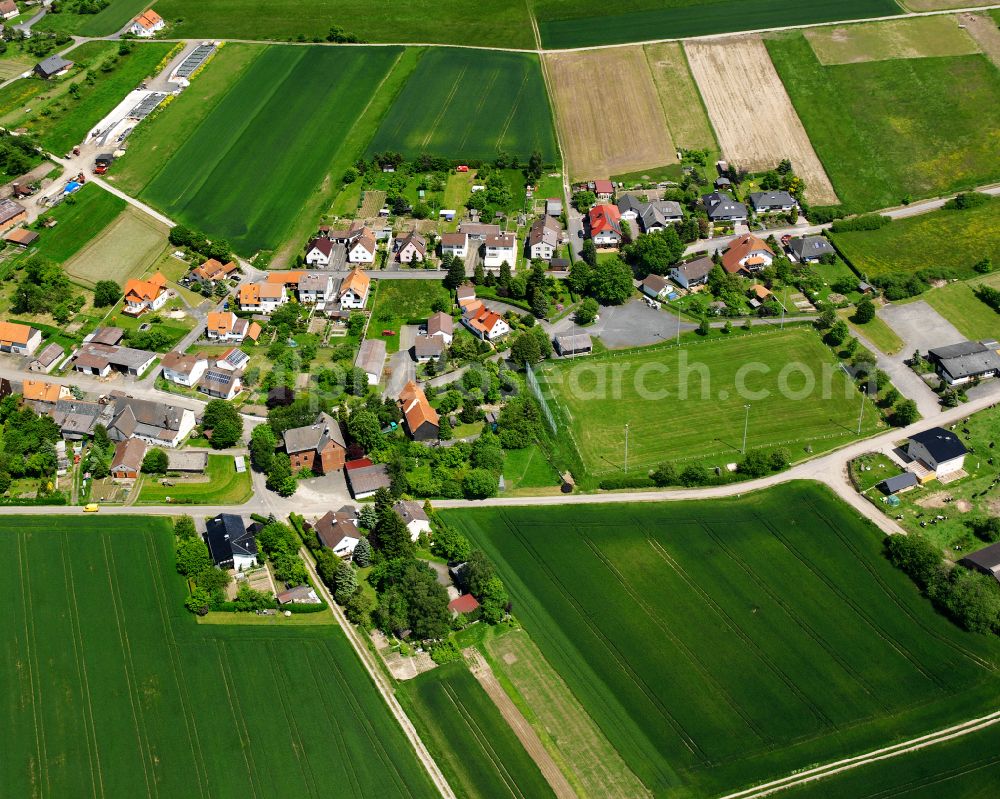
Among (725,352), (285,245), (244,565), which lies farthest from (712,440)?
(285,245)

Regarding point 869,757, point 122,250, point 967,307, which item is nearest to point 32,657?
point 869,757

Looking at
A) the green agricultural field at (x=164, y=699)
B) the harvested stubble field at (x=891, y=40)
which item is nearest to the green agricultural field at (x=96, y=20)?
the harvested stubble field at (x=891, y=40)

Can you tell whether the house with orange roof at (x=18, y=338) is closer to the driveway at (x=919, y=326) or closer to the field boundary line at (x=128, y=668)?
the field boundary line at (x=128, y=668)

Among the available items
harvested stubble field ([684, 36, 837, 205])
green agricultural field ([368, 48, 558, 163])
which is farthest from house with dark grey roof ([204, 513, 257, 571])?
harvested stubble field ([684, 36, 837, 205])

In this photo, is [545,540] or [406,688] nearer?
[406,688]

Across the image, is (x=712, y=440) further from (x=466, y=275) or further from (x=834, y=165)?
(x=834, y=165)

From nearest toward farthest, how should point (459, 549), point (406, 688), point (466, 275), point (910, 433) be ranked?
1. point (406, 688)
2. point (459, 549)
3. point (910, 433)
4. point (466, 275)

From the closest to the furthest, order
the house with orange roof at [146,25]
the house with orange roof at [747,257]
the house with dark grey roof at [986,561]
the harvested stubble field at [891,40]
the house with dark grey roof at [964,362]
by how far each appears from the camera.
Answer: the house with dark grey roof at [986,561] < the house with dark grey roof at [964,362] < the house with orange roof at [747,257] < the harvested stubble field at [891,40] < the house with orange roof at [146,25]
